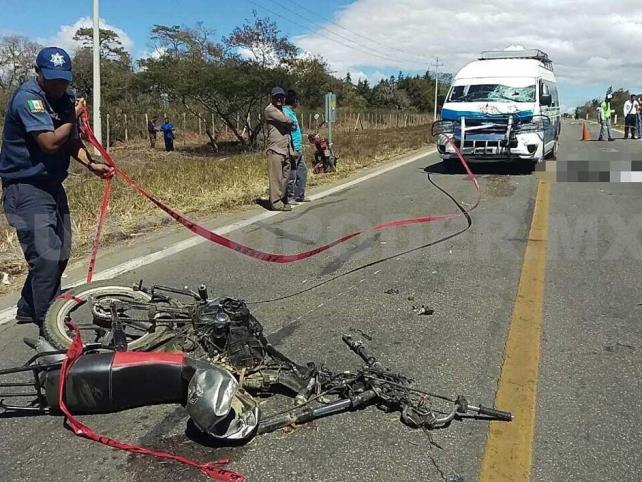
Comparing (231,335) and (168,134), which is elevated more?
(168,134)

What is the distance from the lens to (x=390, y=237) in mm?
7168

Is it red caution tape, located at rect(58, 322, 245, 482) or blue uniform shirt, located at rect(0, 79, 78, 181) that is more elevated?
blue uniform shirt, located at rect(0, 79, 78, 181)

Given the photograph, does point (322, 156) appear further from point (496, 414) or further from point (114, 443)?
point (114, 443)

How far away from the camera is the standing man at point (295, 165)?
9.47 m

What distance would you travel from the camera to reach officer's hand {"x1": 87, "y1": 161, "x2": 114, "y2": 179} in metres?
4.44

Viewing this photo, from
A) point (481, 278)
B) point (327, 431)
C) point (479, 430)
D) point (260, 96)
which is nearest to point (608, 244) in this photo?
point (481, 278)

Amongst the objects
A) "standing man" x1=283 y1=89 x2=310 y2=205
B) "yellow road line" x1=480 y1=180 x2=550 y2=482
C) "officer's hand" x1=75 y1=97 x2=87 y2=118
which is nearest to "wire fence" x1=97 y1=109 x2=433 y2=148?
"standing man" x1=283 y1=89 x2=310 y2=205

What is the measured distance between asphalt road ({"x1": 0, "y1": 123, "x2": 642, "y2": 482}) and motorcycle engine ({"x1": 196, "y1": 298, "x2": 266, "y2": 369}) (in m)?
0.40

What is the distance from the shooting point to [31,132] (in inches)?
152

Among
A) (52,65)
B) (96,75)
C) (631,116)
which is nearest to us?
(52,65)

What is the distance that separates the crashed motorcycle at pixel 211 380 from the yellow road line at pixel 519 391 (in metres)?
0.12

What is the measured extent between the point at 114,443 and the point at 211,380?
577 millimetres

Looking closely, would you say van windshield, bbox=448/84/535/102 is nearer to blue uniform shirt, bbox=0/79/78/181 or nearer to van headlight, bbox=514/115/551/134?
van headlight, bbox=514/115/551/134

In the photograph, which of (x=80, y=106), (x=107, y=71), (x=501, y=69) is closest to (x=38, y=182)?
(x=80, y=106)
